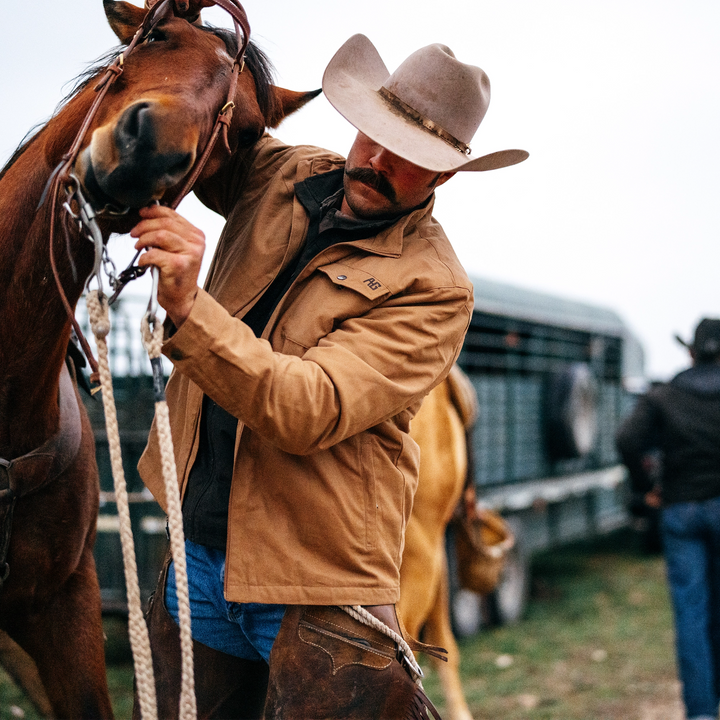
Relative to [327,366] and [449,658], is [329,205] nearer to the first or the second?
[327,366]

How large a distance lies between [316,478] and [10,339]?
72 cm

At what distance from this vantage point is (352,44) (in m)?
1.86

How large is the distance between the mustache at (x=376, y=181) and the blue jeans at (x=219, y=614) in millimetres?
821

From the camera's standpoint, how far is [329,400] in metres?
1.47

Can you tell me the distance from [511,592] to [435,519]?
2.79m

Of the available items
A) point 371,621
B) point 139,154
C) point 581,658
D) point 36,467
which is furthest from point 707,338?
point 139,154

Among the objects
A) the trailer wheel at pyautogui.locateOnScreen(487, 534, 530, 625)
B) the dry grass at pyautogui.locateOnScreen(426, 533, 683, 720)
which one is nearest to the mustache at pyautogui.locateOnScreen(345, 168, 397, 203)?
the dry grass at pyautogui.locateOnScreen(426, 533, 683, 720)

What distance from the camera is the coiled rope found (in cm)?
128

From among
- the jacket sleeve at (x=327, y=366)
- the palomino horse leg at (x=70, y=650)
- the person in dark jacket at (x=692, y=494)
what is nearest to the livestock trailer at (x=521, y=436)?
the person in dark jacket at (x=692, y=494)

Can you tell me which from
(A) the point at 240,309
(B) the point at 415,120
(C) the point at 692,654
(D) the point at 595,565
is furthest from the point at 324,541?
(D) the point at 595,565

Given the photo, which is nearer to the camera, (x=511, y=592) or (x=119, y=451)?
(x=119, y=451)

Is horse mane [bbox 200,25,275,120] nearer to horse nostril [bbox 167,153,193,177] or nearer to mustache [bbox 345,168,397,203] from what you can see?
mustache [bbox 345,168,397,203]

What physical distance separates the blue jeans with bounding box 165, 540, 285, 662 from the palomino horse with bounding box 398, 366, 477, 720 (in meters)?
2.03

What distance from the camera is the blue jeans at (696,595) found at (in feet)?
13.2
